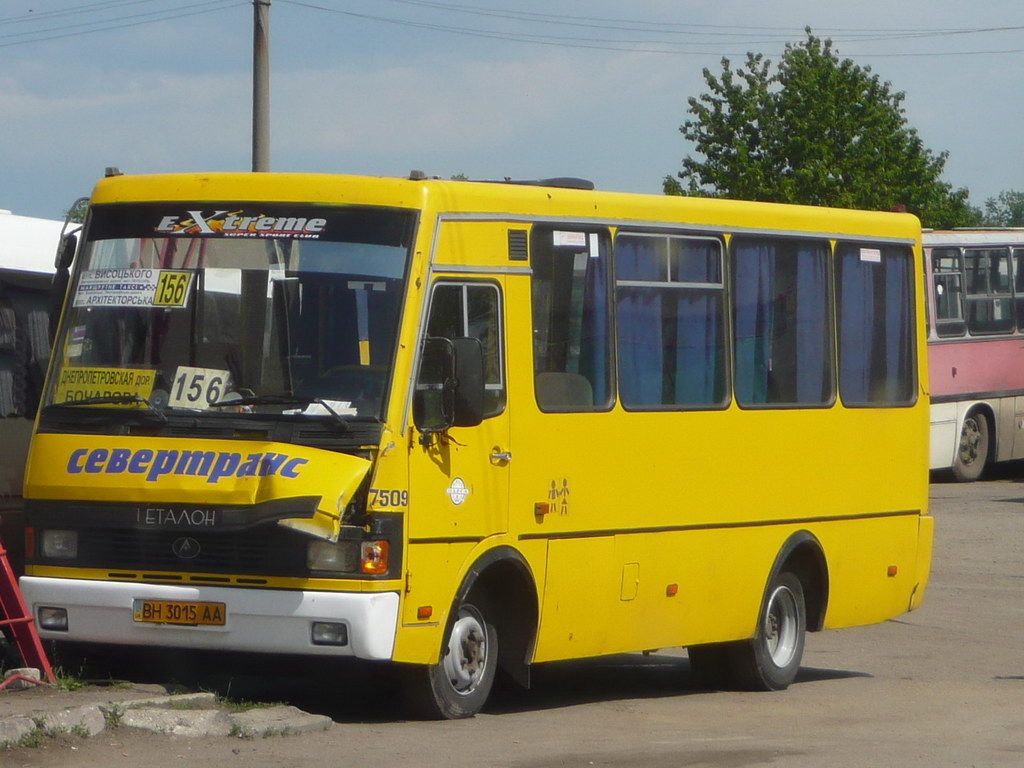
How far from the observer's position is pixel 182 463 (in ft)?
31.5

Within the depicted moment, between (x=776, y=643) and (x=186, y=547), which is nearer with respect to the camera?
(x=186, y=547)

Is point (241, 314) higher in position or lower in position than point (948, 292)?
lower

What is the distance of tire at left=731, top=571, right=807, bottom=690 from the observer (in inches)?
504

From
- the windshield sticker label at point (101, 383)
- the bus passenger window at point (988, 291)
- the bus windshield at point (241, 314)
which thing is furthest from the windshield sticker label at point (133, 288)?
the bus passenger window at point (988, 291)

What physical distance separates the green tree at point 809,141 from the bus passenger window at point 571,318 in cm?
3703

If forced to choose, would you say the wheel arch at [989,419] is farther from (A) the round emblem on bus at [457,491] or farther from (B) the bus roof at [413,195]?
(A) the round emblem on bus at [457,491]

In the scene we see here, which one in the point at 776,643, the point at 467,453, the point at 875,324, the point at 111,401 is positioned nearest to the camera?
the point at 111,401

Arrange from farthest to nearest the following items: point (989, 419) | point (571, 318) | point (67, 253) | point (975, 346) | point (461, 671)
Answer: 1. point (989, 419)
2. point (975, 346)
3. point (571, 318)
4. point (67, 253)
5. point (461, 671)

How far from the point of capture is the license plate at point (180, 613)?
9.53m

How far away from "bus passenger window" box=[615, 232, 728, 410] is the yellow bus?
2cm

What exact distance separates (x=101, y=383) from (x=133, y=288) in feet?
1.75

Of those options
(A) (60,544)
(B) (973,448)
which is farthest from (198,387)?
(B) (973,448)

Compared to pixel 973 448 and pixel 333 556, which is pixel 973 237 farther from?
pixel 333 556

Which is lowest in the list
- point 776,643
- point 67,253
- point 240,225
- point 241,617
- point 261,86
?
point 776,643
